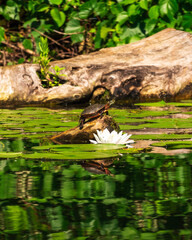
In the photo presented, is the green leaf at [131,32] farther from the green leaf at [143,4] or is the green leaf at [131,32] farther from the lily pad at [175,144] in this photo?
the lily pad at [175,144]

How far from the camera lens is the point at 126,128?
12.4 ft

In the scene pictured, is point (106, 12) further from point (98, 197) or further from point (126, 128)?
point (98, 197)

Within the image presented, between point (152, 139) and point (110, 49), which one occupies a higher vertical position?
point (110, 49)

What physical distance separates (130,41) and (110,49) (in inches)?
19.4

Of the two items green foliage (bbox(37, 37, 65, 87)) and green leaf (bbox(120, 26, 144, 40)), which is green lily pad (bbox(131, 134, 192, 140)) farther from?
green leaf (bbox(120, 26, 144, 40))

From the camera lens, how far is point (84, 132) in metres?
3.46

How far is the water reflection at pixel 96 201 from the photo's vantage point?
1401 mm

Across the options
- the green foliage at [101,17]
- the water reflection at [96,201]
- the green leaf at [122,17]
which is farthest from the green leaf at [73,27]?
the water reflection at [96,201]

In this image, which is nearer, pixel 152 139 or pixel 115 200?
pixel 115 200

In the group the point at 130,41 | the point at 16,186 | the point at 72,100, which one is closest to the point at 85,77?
the point at 72,100

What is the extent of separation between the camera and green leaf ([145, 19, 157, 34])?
24.7ft

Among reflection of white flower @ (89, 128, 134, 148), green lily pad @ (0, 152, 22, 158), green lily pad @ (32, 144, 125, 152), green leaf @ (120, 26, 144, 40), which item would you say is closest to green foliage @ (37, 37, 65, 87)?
green leaf @ (120, 26, 144, 40)

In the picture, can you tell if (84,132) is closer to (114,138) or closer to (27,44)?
(114,138)

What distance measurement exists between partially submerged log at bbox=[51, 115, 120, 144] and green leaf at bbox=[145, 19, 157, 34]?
14.2 feet
